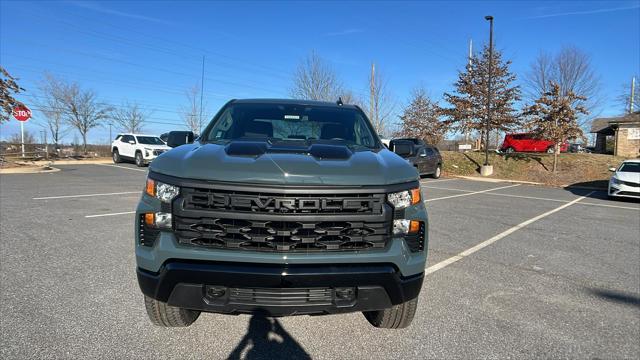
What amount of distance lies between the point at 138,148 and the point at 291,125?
1968cm

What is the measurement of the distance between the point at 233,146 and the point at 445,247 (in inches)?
165

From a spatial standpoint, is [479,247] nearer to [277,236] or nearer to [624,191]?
[277,236]

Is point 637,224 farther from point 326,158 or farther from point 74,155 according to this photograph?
point 74,155

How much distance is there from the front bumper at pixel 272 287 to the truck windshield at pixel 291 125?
1.48 metres

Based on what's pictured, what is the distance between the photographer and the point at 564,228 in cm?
792

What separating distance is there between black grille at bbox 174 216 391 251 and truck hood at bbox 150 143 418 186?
0.85ft

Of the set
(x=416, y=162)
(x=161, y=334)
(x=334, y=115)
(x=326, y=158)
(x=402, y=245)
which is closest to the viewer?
(x=402, y=245)

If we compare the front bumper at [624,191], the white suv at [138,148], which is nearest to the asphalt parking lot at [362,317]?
the front bumper at [624,191]

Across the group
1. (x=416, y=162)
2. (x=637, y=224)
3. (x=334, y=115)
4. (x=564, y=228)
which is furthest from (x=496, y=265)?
(x=416, y=162)

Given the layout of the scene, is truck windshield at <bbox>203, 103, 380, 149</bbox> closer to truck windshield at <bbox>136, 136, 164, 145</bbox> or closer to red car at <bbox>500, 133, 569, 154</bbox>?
truck windshield at <bbox>136, 136, 164, 145</bbox>

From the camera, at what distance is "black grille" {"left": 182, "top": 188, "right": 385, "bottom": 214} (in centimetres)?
237

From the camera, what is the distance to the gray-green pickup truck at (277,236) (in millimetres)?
2332

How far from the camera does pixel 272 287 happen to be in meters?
2.30

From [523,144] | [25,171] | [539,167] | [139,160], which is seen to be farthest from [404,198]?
[523,144]
